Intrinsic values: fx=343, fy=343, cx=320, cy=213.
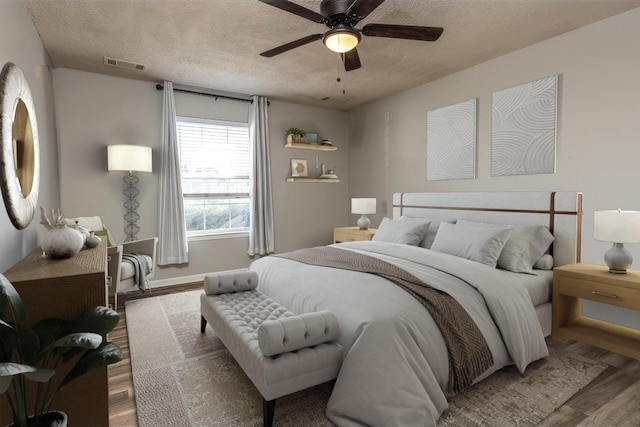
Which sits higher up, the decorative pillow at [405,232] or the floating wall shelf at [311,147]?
the floating wall shelf at [311,147]

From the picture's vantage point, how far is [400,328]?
5.91 feet

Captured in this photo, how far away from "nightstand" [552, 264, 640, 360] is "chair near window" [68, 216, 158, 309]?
356 cm

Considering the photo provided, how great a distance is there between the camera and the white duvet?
1.65m

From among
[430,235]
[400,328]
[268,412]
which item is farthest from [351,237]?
[268,412]

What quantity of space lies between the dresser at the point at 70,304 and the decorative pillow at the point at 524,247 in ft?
9.46

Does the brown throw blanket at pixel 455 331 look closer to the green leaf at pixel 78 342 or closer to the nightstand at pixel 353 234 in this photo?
the green leaf at pixel 78 342

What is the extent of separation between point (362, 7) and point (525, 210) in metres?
2.40

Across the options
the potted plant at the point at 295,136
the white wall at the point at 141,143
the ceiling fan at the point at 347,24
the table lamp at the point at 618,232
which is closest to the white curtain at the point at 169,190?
the white wall at the point at 141,143

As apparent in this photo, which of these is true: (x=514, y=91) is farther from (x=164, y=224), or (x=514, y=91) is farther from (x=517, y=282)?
(x=164, y=224)

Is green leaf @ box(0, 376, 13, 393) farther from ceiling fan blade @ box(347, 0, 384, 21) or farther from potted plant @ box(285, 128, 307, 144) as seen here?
potted plant @ box(285, 128, 307, 144)

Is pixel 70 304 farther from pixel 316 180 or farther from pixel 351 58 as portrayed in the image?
pixel 316 180

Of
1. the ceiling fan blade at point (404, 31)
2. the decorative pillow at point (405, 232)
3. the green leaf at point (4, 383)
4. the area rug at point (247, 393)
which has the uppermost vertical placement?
the ceiling fan blade at point (404, 31)

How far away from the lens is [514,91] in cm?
356

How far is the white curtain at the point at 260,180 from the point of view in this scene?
511 cm
